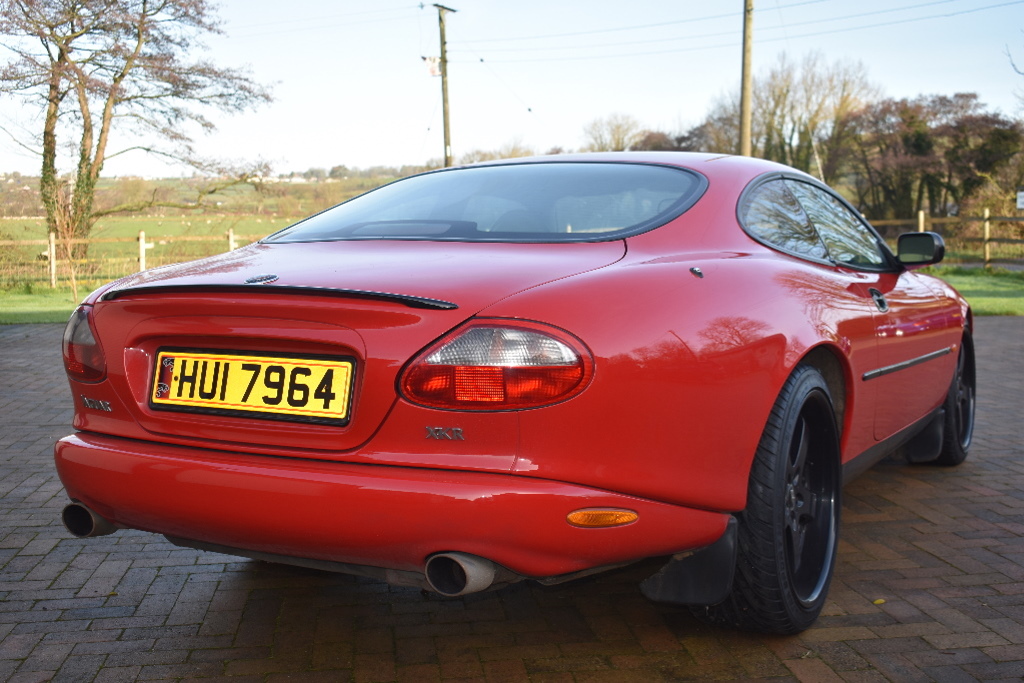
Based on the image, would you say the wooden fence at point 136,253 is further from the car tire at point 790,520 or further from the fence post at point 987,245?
the car tire at point 790,520

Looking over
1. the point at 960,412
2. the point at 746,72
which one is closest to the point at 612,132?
the point at 746,72

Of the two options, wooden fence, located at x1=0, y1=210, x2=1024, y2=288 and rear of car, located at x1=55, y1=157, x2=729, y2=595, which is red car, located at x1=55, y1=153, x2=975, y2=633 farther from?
wooden fence, located at x1=0, y1=210, x2=1024, y2=288

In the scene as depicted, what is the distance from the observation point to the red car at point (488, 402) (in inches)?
81.5

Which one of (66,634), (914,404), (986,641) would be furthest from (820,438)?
(66,634)

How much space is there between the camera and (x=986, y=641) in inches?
106

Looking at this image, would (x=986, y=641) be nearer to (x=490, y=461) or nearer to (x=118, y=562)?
(x=490, y=461)

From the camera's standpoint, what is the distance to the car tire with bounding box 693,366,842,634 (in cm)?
249

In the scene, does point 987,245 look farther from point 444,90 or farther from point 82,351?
point 82,351

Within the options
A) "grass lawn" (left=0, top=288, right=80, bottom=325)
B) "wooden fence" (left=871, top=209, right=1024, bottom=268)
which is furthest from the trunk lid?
"wooden fence" (left=871, top=209, right=1024, bottom=268)

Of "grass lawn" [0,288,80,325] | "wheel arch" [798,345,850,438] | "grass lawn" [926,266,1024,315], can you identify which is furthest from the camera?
"grass lawn" [926,266,1024,315]

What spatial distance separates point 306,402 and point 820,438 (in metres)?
1.57

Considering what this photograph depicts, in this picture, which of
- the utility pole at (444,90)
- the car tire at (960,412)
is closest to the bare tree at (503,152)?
the utility pole at (444,90)

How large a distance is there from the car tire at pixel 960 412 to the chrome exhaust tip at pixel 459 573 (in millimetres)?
3120

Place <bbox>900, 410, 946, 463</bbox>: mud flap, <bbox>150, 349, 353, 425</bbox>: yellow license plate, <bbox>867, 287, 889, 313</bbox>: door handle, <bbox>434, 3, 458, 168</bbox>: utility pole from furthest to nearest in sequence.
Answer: <bbox>434, 3, 458, 168</bbox>: utility pole < <bbox>900, 410, 946, 463</bbox>: mud flap < <bbox>867, 287, 889, 313</bbox>: door handle < <bbox>150, 349, 353, 425</bbox>: yellow license plate
